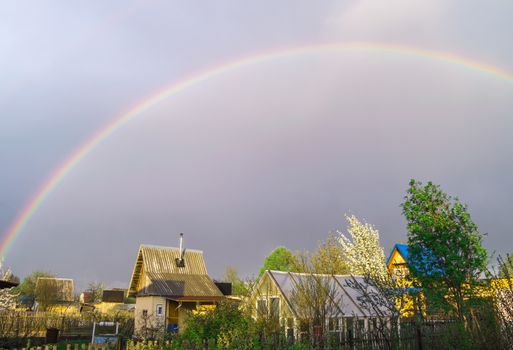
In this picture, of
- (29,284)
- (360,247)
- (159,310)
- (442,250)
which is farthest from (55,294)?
(442,250)

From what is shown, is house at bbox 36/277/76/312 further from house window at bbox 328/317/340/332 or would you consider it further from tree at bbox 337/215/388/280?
house window at bbox 328/317/340/332

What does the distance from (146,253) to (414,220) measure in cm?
2656

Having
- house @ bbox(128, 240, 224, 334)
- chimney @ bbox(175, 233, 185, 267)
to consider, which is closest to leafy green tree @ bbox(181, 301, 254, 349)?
house @ bbox(128, 240, 224, 334)

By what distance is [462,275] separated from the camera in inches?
648

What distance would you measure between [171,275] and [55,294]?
1390 inches

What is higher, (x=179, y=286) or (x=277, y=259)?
(x=277, y=259)

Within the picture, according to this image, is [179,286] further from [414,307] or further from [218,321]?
[414,307]

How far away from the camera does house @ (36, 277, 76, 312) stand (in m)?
60.7

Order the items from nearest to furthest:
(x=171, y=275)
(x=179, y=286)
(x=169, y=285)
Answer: (x=169, y=285), (x=179, y=286), (x=171, y=275)

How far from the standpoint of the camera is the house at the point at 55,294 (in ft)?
199

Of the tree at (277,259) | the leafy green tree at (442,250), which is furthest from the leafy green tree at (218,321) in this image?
the tree at (277,259)

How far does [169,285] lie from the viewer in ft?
117

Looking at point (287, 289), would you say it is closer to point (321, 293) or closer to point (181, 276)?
point (321, 293)

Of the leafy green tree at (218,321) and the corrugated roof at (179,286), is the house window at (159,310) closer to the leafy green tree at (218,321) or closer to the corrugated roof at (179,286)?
the corrugated roof at (179,286)
